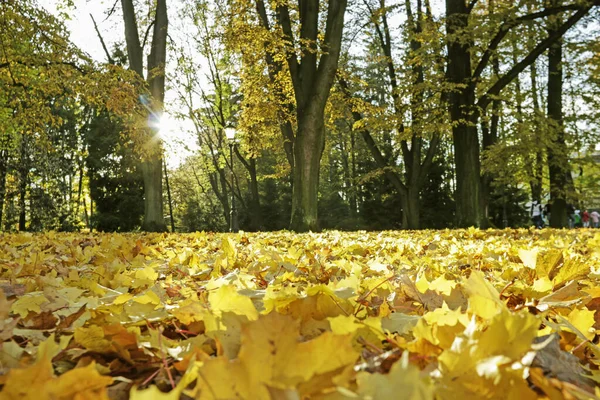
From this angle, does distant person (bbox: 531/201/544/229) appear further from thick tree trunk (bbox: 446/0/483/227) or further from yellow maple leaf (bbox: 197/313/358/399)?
yellow maple leaf (bbox: 197/313/358/399)

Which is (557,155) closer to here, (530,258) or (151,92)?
(151,92)

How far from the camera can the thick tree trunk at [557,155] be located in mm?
14372

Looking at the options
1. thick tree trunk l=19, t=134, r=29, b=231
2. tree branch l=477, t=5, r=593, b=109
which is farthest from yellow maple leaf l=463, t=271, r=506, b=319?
thick tree trunk l=19, t=134, r=29, b=231

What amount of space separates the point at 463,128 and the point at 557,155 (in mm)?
5463

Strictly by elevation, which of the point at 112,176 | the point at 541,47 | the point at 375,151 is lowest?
the point at 375,151

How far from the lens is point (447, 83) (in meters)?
10.7

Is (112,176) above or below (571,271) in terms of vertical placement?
above

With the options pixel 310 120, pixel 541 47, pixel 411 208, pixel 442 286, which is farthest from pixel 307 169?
pixel 442 286

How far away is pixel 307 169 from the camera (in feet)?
33.1

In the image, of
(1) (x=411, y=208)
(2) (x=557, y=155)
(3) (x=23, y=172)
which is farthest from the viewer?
(3) (x=23, y=172)

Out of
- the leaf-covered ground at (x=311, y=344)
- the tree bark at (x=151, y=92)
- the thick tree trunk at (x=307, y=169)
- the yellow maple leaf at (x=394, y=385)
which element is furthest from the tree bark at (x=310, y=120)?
the yellow maple leaf at (x=394, y=385)

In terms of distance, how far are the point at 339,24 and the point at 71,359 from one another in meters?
11.0

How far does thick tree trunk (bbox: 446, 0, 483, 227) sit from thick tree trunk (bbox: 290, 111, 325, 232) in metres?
3.50

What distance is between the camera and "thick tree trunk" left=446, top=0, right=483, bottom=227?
10.9 meters
